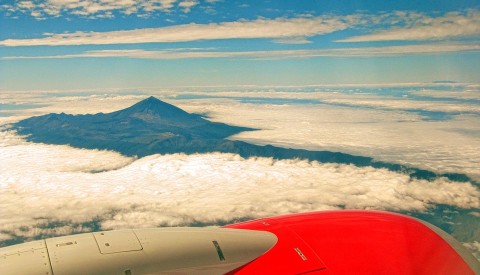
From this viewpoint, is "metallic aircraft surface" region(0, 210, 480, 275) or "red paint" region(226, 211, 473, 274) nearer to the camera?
"metallic aircraft surface" region(0, 210, 480, 275)

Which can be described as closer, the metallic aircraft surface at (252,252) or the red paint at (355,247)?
the metallic aircraft surface at (252,252)

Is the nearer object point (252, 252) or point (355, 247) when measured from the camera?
point (252, 252)

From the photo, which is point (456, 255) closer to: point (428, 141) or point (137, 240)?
point (137, 240)

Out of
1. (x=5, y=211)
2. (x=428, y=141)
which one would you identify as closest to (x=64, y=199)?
(x=5, y=211)
